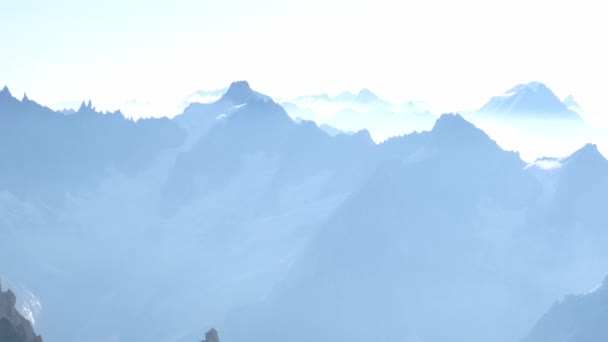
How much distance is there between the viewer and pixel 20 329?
140 m

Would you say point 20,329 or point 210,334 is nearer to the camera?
point 20,329

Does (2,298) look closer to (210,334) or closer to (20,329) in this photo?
(20,329)

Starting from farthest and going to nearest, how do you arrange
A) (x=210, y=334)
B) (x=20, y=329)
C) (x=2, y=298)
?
(x=2, y=298)
(x=210, y=334)
(x=20, y=329)

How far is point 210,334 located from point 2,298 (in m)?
43.9

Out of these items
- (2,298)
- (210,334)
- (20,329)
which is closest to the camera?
(20,329)

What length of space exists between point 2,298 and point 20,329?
29.9m

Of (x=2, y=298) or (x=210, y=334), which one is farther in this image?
(x=2, y=298)

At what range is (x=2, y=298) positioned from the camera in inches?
6590

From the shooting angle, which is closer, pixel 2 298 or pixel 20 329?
pixel 20 329

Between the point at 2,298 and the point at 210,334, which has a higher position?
the point at 2,298

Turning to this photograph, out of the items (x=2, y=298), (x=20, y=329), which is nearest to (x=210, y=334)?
(x=20, y=329)

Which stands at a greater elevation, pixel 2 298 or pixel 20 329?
pixel 2 298
